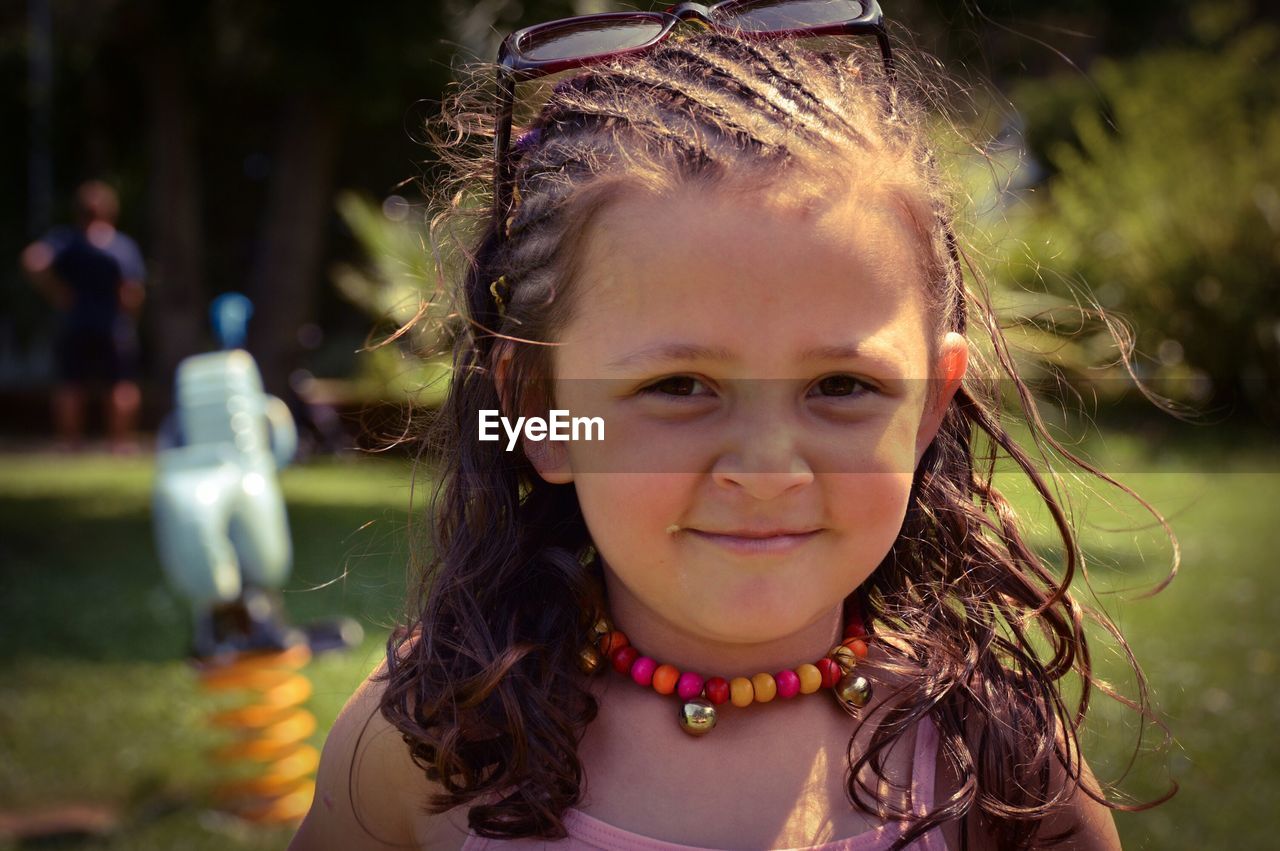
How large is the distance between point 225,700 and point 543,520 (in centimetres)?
379

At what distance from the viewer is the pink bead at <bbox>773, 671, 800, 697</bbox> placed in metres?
1.50

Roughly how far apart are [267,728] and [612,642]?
258cm

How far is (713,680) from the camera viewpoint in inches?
58.7

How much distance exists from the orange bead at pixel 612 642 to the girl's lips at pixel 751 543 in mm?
239

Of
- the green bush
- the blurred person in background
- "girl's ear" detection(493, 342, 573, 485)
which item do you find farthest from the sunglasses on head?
the blurred person in background

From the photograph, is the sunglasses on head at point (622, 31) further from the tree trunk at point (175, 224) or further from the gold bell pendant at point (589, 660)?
the tree trunk at point (175, 224)

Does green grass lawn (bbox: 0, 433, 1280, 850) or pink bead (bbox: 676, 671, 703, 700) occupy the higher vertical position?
pink bead (bbox: 676, 671, 703, 700)

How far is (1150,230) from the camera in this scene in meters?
9.96

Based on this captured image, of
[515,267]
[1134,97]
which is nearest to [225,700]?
[515,267]

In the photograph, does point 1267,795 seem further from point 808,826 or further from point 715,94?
point 715,94

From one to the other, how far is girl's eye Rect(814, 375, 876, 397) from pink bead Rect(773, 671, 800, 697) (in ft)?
1.16

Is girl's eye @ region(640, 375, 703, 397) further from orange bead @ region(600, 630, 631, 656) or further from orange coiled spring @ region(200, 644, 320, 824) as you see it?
orange coiled spring @ region(200, 644, 320, 824)

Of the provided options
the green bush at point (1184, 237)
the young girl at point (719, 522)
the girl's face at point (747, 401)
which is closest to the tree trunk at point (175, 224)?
the green bush at point (1184, 237)

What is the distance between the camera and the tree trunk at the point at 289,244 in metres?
11.3
